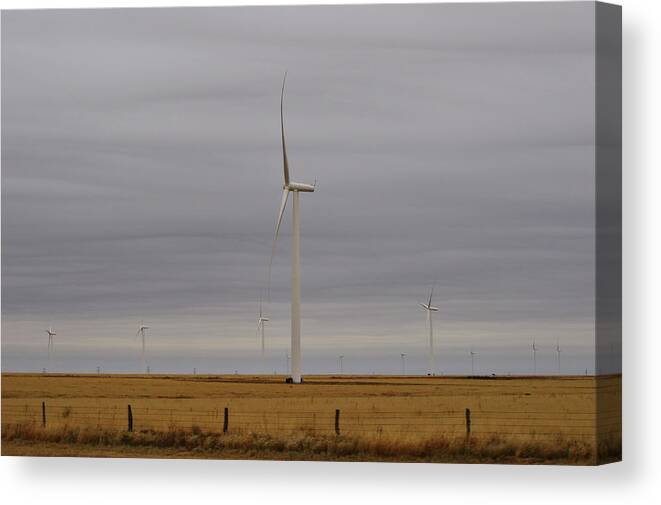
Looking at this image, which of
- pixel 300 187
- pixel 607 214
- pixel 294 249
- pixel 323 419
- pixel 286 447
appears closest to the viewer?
pixel 607 214

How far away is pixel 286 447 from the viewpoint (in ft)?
108

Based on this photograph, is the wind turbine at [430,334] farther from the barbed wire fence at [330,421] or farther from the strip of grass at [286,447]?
the strip of grass at [286,447]

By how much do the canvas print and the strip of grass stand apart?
0.05 metres

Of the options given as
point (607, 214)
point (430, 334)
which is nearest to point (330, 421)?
point (430, 334)

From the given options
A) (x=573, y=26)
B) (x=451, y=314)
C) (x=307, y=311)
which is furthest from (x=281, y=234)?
(x=573, y=26)

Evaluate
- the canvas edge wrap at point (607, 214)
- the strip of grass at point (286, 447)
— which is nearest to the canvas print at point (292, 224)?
the strip of grass at point (286, 447)

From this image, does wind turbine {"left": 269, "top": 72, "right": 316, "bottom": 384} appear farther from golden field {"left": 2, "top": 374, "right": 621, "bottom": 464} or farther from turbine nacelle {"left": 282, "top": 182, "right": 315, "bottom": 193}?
golden field {"left": 2, "top": 374, "right": 621, "bottom": 464}

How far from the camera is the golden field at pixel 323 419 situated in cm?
3191

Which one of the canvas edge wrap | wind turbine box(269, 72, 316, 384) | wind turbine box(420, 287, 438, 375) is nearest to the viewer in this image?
the canvas edge wrap

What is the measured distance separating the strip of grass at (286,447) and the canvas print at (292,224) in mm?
47

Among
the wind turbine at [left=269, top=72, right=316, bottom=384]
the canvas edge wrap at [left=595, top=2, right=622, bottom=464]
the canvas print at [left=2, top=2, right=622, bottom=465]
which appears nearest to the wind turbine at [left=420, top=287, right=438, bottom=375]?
the canvas print at [left=2, top=2, right=622, bottom=465]

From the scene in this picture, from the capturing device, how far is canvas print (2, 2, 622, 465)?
3247cm

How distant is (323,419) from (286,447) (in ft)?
2.73

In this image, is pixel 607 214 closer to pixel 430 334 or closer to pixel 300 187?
pixel 430 334
